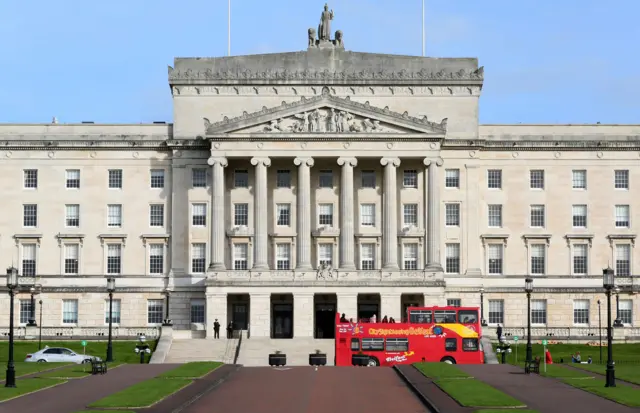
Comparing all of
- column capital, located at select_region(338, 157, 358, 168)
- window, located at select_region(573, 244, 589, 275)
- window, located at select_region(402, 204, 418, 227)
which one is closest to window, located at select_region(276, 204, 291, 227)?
column capital, located at select_region(338, 157, 358, 168)

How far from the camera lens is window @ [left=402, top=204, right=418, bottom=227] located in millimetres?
127438

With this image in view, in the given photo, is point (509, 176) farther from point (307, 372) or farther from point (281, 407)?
point (281, 407)

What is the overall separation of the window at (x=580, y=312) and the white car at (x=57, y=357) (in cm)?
5246

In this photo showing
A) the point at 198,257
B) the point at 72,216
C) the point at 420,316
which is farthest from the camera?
the point at 72,216

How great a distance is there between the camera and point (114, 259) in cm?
12988

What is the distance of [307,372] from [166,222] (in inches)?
1825

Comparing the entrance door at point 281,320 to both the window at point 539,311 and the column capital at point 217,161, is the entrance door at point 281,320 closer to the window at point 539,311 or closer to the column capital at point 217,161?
the column capital at point 217,161

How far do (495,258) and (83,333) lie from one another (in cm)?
4120

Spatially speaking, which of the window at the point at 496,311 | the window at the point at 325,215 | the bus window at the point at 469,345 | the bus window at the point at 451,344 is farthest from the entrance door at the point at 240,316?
the bus window at the point at 469,345

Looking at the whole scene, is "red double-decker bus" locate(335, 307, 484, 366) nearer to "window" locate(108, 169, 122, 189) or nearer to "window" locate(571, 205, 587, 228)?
"window" locate(571, 205, 587, 228)

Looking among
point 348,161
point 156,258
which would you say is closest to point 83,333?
point 156,258

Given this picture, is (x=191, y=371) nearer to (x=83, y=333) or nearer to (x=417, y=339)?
(x=417, y=339)

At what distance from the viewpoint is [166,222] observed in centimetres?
12988

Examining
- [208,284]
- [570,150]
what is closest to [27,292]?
[208,284]
